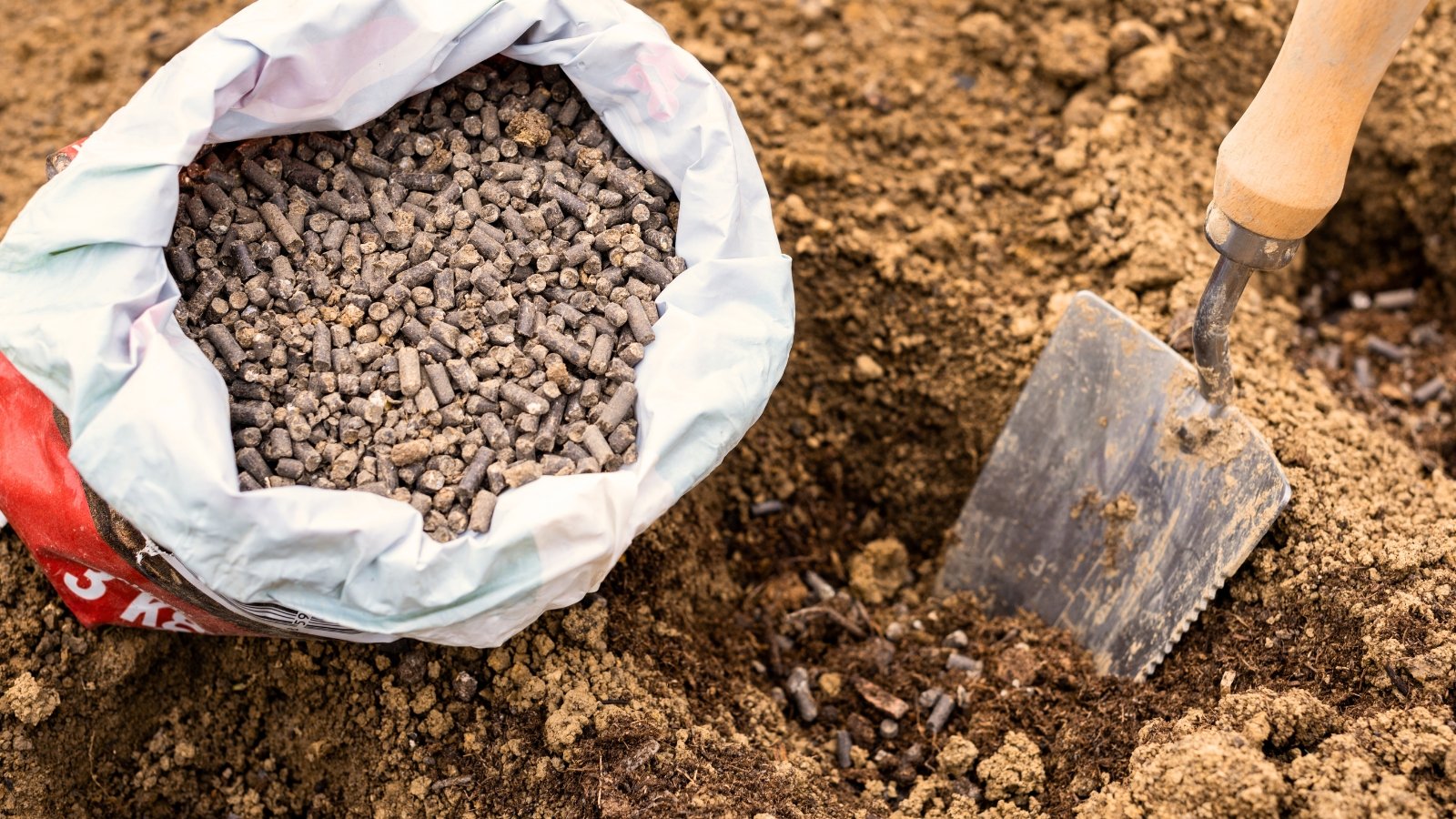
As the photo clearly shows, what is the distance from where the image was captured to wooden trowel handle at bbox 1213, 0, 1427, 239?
1576 millimetres

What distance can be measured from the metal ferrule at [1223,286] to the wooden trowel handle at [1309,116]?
3cm

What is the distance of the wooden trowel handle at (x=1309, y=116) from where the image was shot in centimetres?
158

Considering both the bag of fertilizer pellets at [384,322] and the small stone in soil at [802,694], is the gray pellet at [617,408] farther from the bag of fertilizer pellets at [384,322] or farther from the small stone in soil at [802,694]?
the small stone in soil at [802,694]

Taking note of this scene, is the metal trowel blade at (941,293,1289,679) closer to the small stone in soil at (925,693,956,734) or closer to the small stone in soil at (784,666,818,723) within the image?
the small stone in soil at (925,693,956,734)

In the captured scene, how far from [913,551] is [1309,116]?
4.50ft

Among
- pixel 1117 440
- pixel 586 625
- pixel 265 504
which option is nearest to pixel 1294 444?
pixel 1117 440

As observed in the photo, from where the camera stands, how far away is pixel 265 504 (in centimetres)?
163

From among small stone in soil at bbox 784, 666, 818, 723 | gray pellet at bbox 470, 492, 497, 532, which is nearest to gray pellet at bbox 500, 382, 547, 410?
gray pellet at bbox 470, 492, 497, 532

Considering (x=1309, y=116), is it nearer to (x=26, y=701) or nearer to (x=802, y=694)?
(x=802, y=694)

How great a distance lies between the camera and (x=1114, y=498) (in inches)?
90.0

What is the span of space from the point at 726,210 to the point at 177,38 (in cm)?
203

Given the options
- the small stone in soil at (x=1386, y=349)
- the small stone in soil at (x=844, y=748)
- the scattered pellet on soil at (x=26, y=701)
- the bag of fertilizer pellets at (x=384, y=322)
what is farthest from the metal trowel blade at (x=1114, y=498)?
the scattered pellet on soil at (x=26, y=701)

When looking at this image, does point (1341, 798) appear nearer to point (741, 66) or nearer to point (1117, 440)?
point (1117, 440)

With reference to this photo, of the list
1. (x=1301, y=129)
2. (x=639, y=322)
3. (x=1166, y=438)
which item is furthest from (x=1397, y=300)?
(x=639, y=322)
